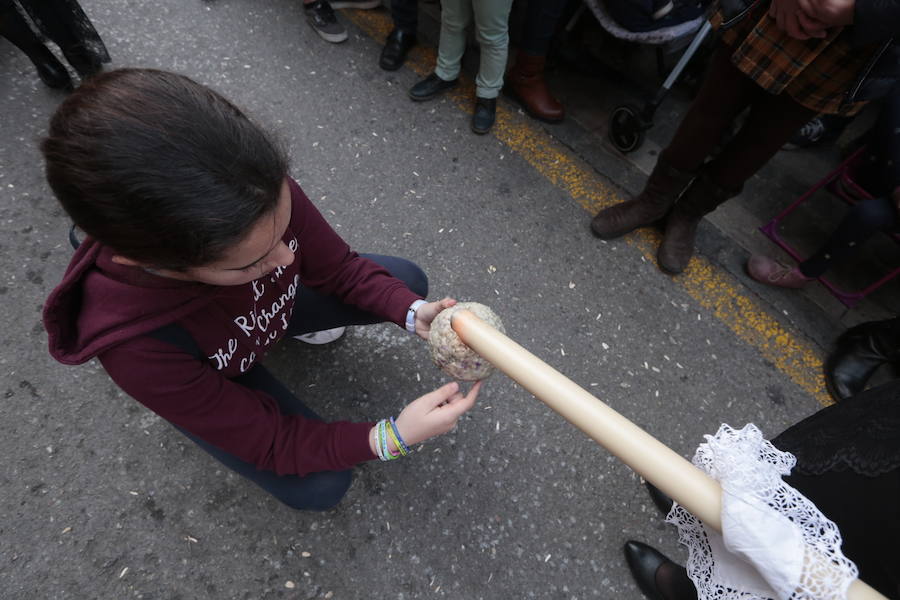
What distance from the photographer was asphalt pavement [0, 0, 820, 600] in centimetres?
168

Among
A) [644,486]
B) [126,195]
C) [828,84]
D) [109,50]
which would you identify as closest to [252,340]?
[126,195]

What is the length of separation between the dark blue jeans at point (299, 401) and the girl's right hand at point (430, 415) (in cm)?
39

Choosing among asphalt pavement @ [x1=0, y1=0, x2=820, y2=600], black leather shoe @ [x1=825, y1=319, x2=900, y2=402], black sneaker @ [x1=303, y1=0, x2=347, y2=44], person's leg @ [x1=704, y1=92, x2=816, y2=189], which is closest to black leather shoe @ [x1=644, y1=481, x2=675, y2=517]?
asphalt pavement @ [x1=0, y1=0, x2=820, y2=600]

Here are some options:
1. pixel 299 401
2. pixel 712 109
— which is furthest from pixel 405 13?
pixel 299 401

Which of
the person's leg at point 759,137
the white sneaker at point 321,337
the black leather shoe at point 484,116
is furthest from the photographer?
the black leather shoe at point 484,116

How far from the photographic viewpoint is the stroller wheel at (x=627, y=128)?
271 centimetres

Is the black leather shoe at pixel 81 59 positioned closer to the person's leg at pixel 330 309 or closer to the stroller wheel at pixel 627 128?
the person's leg at pixel 330 309

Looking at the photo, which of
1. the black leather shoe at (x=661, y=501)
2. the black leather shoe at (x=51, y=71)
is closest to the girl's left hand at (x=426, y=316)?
the black leather shoe at (x=661, y=501)

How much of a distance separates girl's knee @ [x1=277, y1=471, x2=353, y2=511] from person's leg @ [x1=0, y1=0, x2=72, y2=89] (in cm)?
Result: 281

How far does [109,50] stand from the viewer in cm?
304

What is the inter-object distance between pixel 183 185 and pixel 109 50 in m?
3.06

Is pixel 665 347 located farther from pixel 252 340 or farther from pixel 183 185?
pixel 183 185

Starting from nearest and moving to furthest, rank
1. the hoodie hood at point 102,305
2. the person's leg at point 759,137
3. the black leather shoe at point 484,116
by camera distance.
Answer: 1. the hoodie hood at point 102,305
2. the person's leg at point 759,137
3. the black leather shoe at point 484,116

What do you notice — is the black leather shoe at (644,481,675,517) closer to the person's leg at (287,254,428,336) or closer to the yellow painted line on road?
the yellow painted line on road
